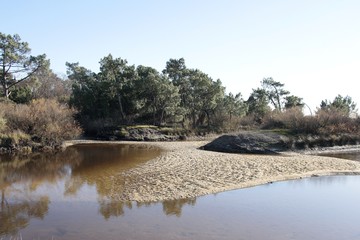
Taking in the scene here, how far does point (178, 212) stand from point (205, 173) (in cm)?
611

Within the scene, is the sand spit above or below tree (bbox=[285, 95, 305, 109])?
below

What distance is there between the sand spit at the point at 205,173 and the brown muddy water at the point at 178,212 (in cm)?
59

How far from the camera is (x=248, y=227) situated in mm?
A: 10922

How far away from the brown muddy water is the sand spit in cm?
59

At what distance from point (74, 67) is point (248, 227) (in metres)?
73.5

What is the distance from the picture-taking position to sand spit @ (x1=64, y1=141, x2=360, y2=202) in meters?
14.6

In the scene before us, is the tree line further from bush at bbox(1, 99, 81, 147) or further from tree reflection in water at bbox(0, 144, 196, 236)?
tree reflection in water at bbox(0, 144, 196, 236)

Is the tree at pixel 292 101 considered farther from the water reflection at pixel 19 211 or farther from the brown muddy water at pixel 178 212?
the water reflection at pixel 19 211

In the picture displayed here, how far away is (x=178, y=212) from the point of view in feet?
40.1

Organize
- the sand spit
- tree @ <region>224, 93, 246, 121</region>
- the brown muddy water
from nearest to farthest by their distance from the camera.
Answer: the brown muddy water
the sand spit
tree @ <region>224, 93, 246, 121</region>

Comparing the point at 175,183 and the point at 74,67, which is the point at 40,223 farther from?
the point at 74,67

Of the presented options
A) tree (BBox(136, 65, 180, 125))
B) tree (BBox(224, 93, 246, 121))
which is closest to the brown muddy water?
tree (BBox(136, 65, 180, 125))

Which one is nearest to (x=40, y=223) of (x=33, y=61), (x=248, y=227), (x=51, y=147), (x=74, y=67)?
(x=248, y=227)

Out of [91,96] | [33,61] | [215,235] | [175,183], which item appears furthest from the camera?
[91,96]
